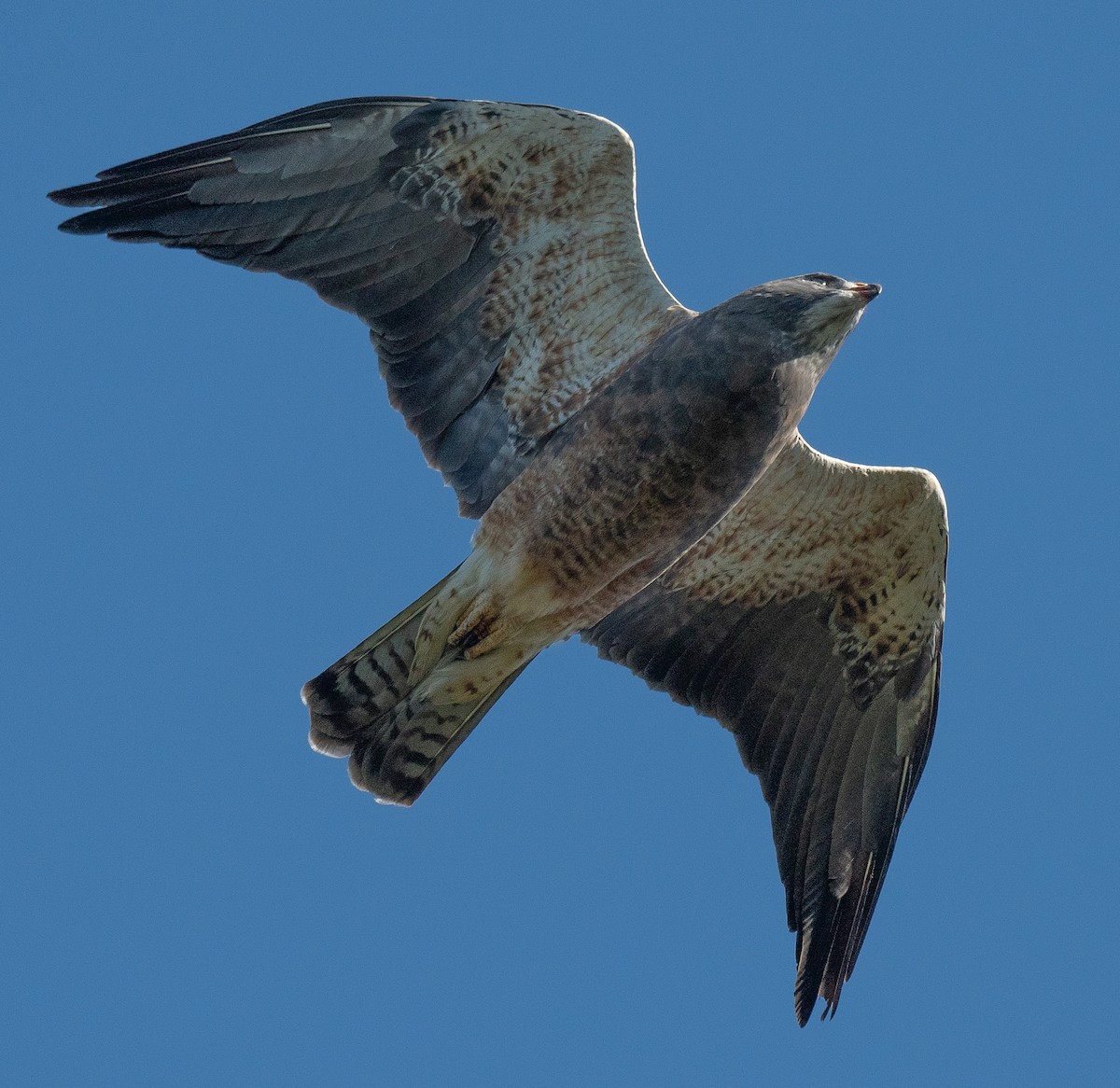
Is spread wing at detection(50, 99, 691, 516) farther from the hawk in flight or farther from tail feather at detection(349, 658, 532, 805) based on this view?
tail feather at detection(349, 658, 532, 805)

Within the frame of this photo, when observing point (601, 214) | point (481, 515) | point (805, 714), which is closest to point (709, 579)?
point (805, 714)

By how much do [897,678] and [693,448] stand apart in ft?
7.91

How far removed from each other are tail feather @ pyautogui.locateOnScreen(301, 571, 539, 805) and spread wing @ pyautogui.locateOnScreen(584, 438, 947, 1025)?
3.80ft

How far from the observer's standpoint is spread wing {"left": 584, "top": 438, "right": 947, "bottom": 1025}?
1005 cm

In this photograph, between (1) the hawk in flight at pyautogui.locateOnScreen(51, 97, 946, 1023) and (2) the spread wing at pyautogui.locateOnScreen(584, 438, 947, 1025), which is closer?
(1) the hawk in flight at pyautogui.locateOnScreen(51, 97, 946, 1023)

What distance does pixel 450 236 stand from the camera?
9.30 m

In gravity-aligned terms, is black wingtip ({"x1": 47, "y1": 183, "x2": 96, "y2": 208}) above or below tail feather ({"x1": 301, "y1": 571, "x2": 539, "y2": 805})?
above

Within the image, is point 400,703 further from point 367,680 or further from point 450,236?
point 450,236

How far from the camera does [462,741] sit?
376 inches

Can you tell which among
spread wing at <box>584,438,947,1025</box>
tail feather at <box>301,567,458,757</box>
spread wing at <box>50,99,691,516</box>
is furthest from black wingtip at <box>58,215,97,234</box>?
spread wing at <box>584,438,947,1025</box>

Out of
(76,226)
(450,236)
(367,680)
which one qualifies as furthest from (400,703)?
(76,226)

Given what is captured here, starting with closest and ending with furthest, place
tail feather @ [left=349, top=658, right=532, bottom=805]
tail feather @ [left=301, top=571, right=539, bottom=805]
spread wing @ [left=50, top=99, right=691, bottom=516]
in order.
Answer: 1. spread wing @ [left=50, top=99, right=691, bottom=516]
2. tail feather @ [left=301, top=571, right=539, bottom=805]
3. tail feather @ [left=349, top=658, right=532, bottom=805]

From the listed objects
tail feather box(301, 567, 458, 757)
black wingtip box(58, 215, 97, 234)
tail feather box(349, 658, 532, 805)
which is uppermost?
black wingtip box(58, 215, 97, 234)

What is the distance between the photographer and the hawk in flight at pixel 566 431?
8719mm
